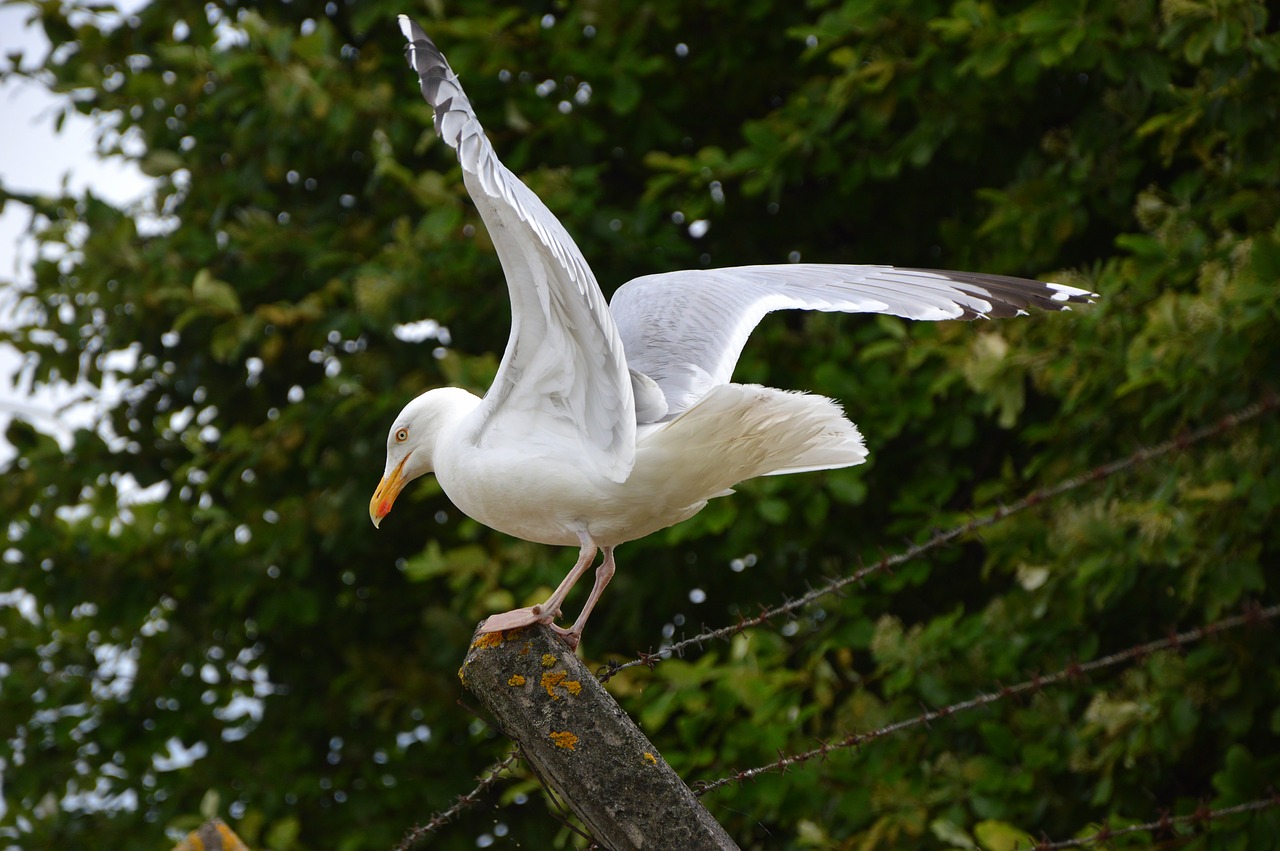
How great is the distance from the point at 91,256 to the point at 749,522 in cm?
276

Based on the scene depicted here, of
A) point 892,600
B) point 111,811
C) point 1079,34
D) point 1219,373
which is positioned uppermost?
point 1079,34

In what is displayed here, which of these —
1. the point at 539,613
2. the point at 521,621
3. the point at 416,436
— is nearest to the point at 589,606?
the point at 539,613

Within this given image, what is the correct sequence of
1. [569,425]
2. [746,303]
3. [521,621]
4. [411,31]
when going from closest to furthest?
1. [521,621]
2. [411,31]
3. [569,425]
4. [746,303]

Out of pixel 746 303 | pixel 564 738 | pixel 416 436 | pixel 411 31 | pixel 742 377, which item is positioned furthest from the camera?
pixel 742 377

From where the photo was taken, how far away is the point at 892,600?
15.6 ft

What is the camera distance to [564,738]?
5.88 ft

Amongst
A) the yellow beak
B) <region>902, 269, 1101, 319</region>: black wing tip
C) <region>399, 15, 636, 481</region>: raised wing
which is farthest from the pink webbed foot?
<region>902, 269, 1101, 319</region>: black wing tip

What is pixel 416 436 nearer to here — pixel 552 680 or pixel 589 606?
pixel 589 606

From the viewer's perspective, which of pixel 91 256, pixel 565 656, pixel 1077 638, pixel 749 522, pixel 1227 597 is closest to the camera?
pixel 565 656

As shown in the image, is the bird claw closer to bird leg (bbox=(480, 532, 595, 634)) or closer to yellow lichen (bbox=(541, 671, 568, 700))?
bird leg (bbox=(480, 532, 595, 634))

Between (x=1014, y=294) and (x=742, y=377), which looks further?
(x=742, y=377)

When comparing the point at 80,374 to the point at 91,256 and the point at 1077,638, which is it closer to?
the point at 91,256

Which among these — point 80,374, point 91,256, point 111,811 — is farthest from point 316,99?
point 111,811

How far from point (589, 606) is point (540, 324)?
0.51 meters
